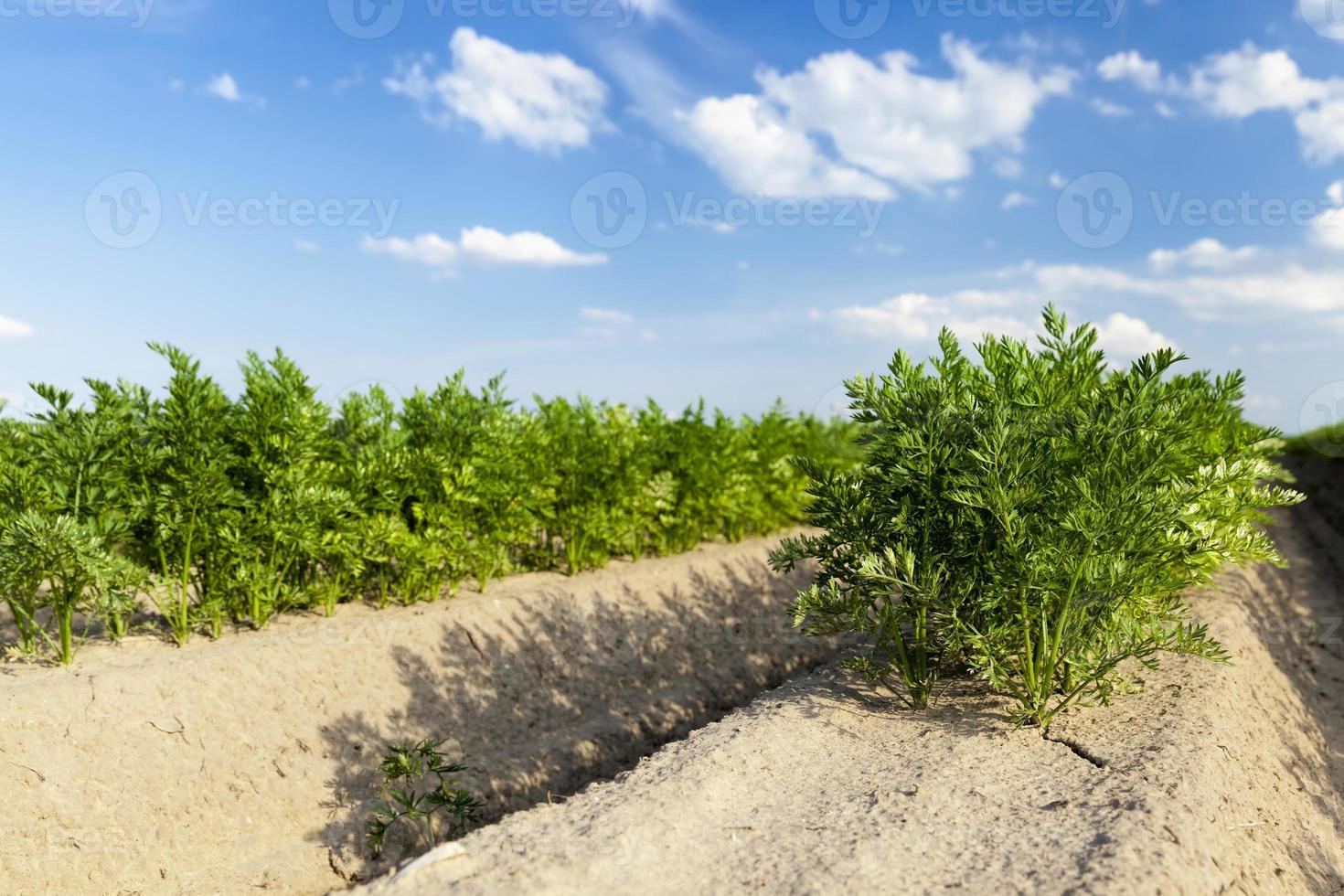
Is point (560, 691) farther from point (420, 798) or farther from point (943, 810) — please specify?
point (943, 810)

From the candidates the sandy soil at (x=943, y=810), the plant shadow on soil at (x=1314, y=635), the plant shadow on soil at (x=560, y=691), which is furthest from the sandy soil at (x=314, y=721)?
the plant shadow on soil at (x=1314, y=635)

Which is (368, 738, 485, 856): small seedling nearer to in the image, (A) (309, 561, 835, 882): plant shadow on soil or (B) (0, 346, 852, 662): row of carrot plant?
(A) (309, 561, 835, 882): plant shadow on soil

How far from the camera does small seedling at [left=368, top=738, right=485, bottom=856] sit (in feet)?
14.5

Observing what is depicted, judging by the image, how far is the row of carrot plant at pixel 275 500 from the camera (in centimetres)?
587

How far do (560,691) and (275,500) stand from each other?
105 inches

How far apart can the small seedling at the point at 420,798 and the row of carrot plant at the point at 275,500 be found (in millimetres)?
1920

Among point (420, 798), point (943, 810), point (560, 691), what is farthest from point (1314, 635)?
point (420, 798)

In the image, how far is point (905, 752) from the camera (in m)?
4.40

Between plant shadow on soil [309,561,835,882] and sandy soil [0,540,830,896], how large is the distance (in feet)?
0.06

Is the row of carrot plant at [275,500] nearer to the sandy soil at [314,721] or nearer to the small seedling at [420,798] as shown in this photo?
the sandy soil at [314,721]

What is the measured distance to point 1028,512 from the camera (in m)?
4.38

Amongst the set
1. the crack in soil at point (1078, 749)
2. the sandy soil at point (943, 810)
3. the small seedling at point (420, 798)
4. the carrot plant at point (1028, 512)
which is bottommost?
the small seedling at point (420, 798)

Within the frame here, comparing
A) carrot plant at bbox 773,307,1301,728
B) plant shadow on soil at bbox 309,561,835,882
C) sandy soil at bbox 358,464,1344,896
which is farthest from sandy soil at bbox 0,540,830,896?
carrot plant at bbox 773,307,1301,728

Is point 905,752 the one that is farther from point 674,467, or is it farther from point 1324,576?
point 1324,576
